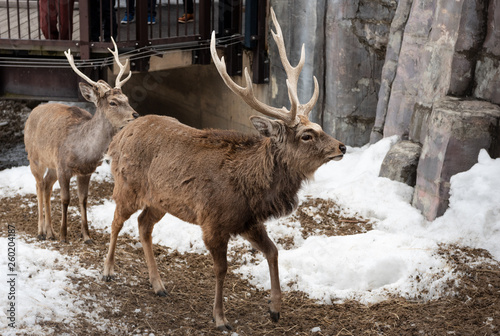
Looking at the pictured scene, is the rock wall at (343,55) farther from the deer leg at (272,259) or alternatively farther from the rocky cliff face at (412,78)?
the deer leg at (272,259)

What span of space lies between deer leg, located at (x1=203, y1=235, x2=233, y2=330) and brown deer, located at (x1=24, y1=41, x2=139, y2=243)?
2.49m

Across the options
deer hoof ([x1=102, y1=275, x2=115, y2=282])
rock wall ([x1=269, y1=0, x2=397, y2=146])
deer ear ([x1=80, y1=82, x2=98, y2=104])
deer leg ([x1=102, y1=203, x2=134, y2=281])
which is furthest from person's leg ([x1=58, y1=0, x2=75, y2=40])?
deer hoof ([x1=102, y1=275, x2=115, y2=282])

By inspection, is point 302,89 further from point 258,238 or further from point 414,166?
point 258,238

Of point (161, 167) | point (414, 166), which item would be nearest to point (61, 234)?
point (161, 167)

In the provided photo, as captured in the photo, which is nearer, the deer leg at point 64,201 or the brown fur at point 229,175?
the brown fur at point 229,175

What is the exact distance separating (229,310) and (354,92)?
4.74 m

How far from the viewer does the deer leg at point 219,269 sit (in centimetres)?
556

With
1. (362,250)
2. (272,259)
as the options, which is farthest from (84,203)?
(362,250)

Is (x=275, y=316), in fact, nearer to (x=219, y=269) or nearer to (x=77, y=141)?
(x=219, y=269)

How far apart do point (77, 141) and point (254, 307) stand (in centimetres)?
296

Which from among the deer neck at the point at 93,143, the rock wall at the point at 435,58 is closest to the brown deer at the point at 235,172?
the deer neck at the point at 93,143

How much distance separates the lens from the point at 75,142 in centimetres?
761

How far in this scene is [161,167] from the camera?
233 inches

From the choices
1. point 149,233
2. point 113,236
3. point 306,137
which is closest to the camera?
point 306,137
